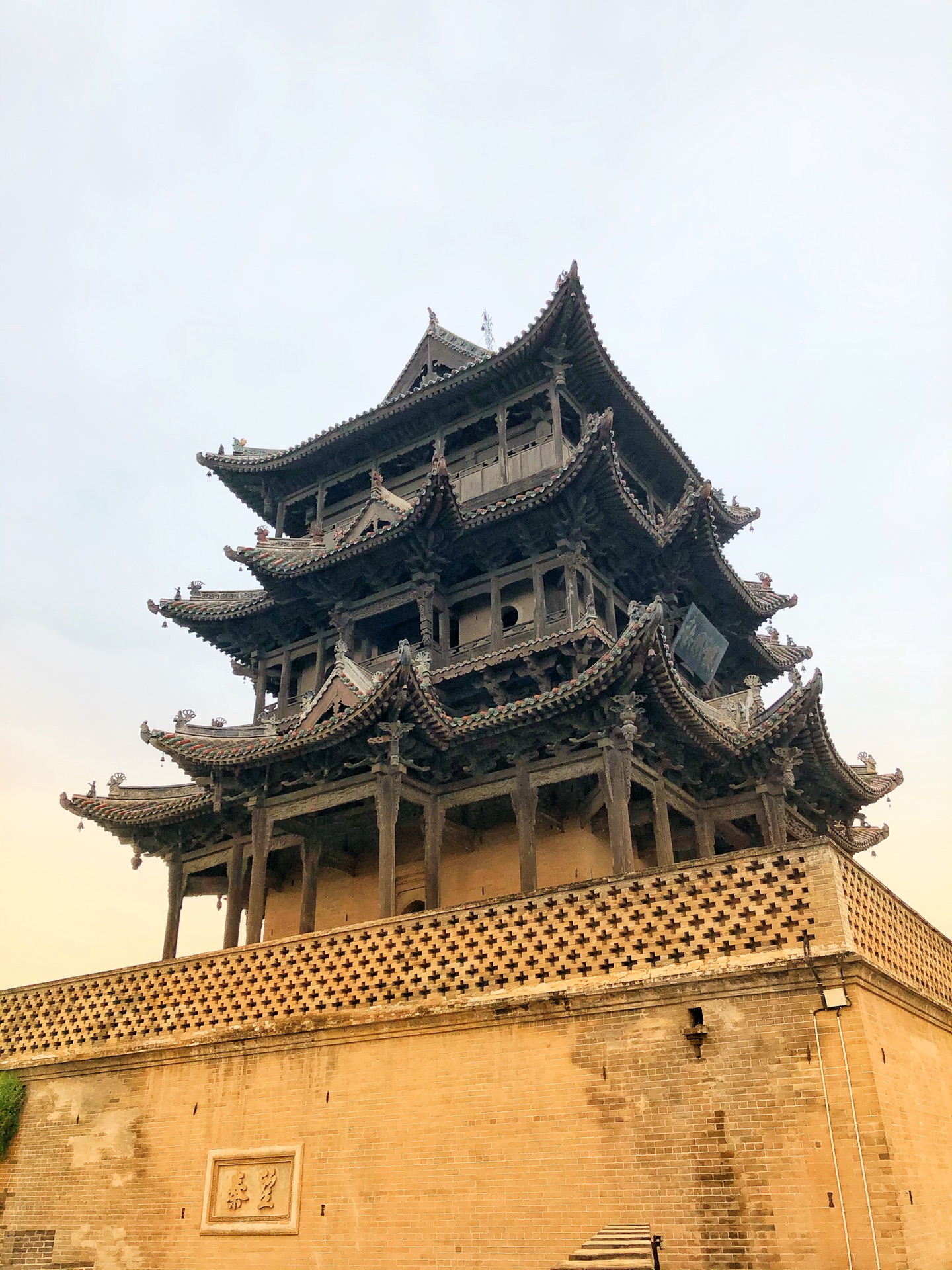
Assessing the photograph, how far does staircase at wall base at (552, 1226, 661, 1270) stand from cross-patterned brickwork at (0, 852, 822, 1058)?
3980mm

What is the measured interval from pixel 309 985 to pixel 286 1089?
1237 millimetres

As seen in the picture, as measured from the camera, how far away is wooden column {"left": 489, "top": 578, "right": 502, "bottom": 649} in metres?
20.5

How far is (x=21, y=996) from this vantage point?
16.2m

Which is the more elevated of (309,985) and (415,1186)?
(309,985)

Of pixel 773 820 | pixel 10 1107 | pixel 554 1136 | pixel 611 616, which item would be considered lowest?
pixel 554 1136

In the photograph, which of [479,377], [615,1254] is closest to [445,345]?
[479,377]

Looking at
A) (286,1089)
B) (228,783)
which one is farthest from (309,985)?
(228,783)

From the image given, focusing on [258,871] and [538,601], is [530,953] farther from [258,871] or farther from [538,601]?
[538,601]

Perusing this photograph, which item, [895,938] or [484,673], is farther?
[484,673]

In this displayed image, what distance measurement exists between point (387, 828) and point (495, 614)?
5501mm

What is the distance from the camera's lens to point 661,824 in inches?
705

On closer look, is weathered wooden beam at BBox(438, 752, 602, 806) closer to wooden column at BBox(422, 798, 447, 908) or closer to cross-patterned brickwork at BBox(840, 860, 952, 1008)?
wooden column at BBox(422, 798, 447, 908)

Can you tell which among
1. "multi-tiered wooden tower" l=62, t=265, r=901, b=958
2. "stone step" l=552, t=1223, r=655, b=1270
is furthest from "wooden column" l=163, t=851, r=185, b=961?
"stone step" l=552, t=1223, r=655, b=1270

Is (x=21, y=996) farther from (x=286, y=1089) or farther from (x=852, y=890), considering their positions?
(x=852, y=890)
